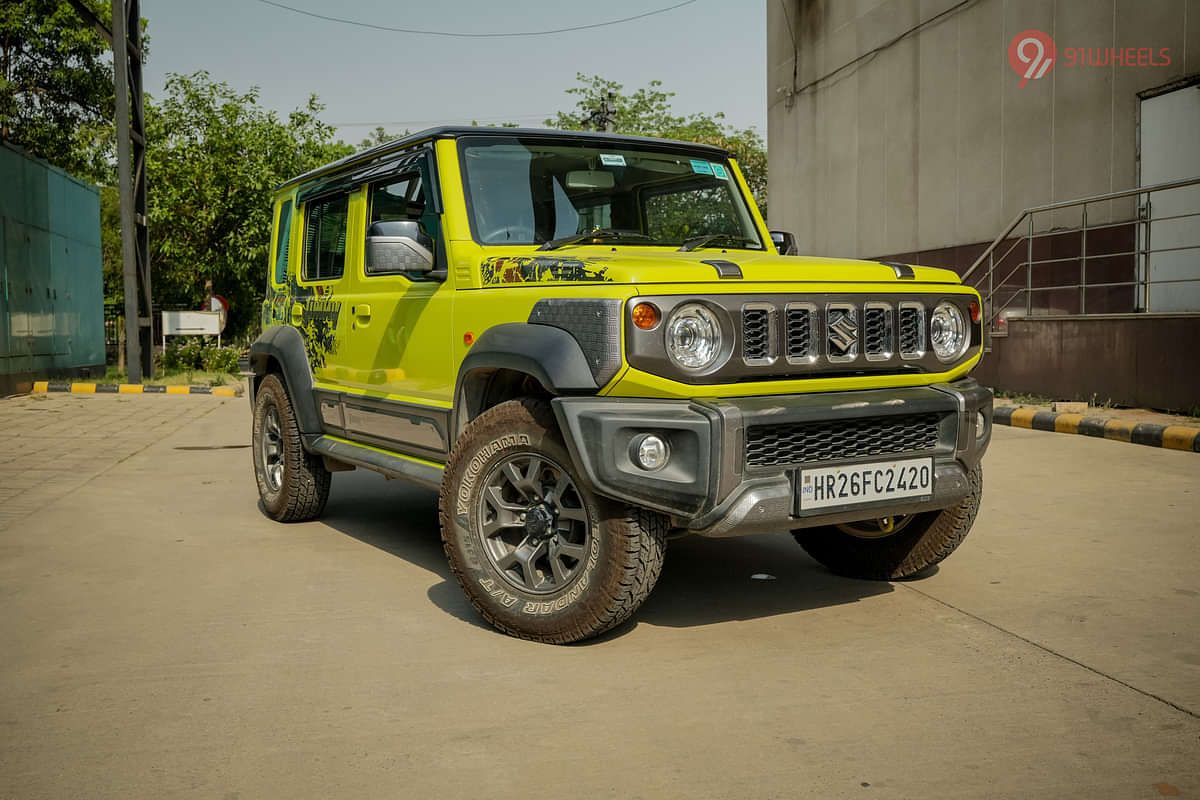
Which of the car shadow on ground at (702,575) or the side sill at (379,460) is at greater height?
the side sill at (379,460)

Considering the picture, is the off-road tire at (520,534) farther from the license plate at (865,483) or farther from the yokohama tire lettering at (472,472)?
the license plate at (865,483)

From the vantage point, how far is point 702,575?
5168 mm


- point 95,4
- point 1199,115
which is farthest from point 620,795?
point 95,4

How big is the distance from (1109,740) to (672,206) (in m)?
3.15

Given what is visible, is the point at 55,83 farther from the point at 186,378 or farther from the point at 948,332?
the point at 948,332

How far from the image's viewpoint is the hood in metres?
3.78

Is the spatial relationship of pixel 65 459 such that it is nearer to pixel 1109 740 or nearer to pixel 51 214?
pixel 1109 740

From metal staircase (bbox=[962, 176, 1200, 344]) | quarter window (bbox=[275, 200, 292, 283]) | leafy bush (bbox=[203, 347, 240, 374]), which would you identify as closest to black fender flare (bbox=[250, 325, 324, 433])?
quarter window (bbox=[275, 200, 292, 283])

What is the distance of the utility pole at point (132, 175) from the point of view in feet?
61.2

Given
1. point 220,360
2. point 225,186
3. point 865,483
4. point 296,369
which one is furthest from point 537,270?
point 225,186

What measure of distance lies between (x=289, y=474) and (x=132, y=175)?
16.2m

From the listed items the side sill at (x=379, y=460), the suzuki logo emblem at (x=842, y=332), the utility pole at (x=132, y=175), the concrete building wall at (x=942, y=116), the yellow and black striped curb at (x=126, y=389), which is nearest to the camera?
the suzuki logo emblem at (x=842, y=332)
